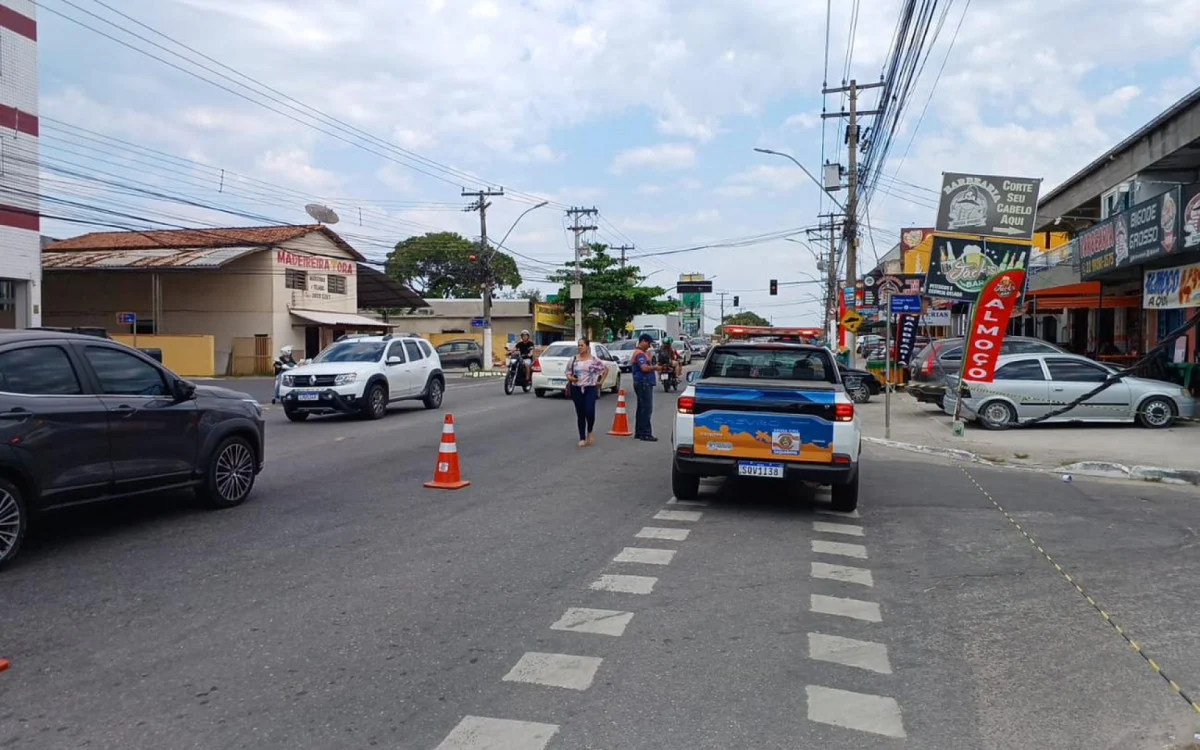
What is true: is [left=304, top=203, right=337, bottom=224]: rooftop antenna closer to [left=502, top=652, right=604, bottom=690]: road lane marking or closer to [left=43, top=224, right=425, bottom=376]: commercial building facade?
[left=43, top=224, right=425, bottom=376]: commercial building facade

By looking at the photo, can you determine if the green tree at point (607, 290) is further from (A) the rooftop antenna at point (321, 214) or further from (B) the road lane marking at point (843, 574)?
(B) the road lane marking at point (843, 574)

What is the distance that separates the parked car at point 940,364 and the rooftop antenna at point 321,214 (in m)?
30.7

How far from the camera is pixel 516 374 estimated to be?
2725 centimetres

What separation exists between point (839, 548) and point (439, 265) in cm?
7647

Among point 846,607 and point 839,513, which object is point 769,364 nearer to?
point 839,513

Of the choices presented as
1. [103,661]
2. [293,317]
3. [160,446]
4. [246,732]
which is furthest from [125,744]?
[293,317]

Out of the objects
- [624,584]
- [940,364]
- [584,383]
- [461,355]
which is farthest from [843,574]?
[461,355]

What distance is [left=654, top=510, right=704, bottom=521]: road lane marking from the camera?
887cm

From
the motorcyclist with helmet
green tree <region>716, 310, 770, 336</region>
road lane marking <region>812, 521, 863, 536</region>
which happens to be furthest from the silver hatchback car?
green tree <region>716, 310, 770, 336</region>

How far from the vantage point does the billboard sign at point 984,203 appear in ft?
72.9

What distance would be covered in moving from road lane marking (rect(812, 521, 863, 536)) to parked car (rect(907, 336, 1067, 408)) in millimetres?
11955

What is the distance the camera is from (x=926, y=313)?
38156 millimetres

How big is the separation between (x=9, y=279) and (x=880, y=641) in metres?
33.5

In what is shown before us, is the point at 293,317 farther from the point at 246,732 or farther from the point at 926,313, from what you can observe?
the point at 246,732
